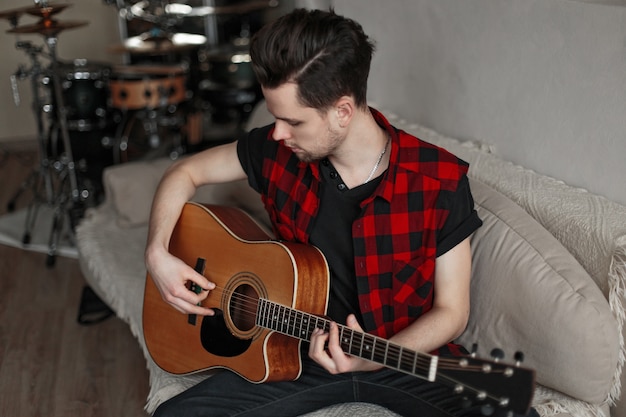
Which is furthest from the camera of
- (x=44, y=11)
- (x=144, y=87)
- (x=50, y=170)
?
(x=144, y=87)

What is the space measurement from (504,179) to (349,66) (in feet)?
2.03

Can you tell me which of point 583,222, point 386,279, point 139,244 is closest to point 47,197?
point 139,244

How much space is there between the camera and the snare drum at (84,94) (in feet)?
12.6

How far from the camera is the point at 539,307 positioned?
5.17 ft

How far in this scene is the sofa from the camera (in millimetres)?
1521

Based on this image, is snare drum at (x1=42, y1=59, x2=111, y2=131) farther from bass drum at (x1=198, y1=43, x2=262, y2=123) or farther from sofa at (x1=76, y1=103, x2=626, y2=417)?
sofa at (x1=76, y1=103, x2=626, y2=417)

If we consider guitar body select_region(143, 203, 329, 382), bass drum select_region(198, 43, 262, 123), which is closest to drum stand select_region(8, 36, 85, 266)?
bass drum select_region(198, 43, 262, 123)

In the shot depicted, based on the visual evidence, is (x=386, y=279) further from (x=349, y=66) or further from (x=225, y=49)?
(x=225, y=49)

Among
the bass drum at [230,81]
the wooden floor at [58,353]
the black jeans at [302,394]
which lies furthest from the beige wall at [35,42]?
the black jeans at [302,394]

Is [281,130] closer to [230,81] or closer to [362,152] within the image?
[362,152]

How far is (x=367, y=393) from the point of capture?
1.67 meters

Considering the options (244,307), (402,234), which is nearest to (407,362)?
(402,234)

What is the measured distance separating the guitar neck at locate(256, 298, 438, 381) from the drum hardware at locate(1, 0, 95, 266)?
6.75 ft

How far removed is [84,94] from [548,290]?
298 cm
